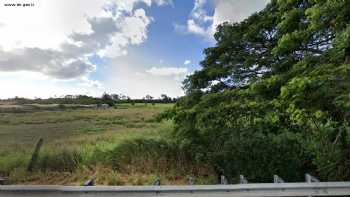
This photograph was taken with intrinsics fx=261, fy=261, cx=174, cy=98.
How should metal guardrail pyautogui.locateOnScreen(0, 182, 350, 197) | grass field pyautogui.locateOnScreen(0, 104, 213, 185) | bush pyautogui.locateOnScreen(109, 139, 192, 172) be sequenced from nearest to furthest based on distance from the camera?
1. metal guardrail pyautogui.locateOnScreen(0, 182, 350, 197)
2. grass field pyautogui.locateOnScreen(0, 104, 213, 185)
3. bush pyautogui.locateOnScreen(109, 139, 192, 172)

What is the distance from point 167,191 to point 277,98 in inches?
108

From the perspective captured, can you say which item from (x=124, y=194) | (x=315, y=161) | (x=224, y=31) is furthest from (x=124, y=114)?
(x=124, y=194)

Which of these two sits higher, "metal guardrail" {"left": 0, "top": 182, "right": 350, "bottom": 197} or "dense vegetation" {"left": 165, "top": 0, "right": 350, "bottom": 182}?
"dense vegetation" {"left": 165, "top": 0, "right": 350, "bottom": 182}

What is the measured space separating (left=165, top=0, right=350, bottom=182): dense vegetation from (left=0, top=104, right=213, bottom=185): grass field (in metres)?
0.78

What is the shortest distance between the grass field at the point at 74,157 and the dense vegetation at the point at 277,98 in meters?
0.78

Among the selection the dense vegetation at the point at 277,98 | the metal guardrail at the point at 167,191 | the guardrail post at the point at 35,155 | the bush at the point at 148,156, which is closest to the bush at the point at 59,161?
the guardrail post at the point at 35,155

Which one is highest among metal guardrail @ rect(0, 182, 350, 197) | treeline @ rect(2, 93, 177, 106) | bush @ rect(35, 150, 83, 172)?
treeline @ rect(2, 93, 177, 106)

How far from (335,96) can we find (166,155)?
15.9 ft

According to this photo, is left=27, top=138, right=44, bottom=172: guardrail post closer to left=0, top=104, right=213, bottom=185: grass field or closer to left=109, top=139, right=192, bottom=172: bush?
left=0, top=104, right=213, bottom=185: grass field

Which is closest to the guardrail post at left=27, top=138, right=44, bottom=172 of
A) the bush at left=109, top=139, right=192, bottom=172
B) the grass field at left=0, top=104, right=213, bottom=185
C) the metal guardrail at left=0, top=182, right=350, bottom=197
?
the grass field at left=0, top=104, right=213, bottom=185

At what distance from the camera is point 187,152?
7.16 metres

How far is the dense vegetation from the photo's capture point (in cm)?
367

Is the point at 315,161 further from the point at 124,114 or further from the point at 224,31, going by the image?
the point at 124,114

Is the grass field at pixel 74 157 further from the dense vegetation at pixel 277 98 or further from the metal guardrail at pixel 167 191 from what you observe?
the metal guardrail at pixel 167 191
